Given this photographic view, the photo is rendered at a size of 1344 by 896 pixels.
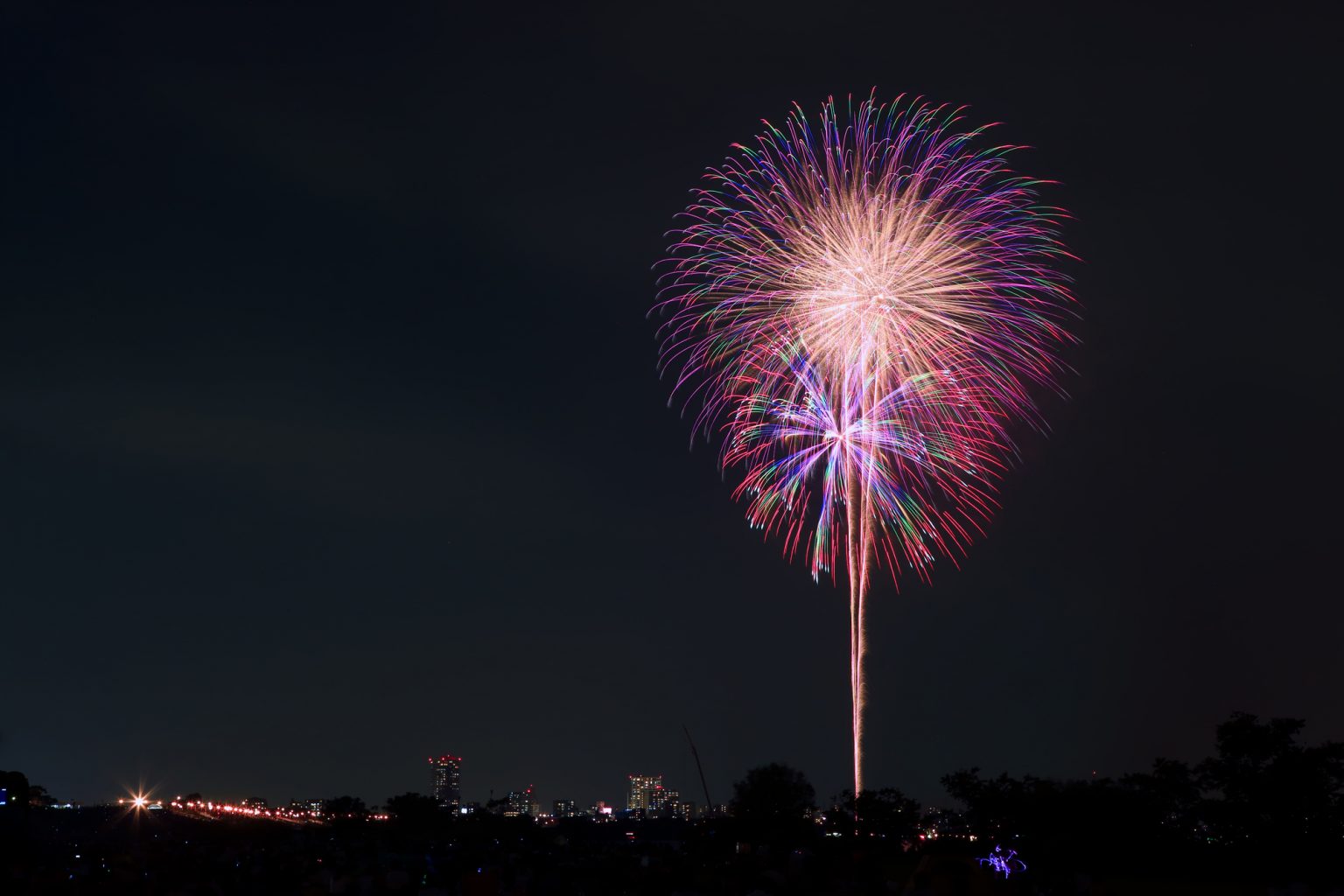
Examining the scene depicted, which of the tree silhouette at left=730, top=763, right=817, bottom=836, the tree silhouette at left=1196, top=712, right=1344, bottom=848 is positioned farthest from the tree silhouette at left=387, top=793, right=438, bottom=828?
the tree silhouette at left=1196, top=712, right=1344, bottom=848

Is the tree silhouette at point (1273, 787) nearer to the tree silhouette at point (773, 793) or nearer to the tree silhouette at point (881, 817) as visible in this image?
the tree silhouette at point (881, 817)

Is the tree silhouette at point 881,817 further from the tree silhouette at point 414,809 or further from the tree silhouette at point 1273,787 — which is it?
the tree silhouette at point 414,809

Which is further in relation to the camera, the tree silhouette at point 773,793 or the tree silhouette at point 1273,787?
the tree silhouette at point 773,793

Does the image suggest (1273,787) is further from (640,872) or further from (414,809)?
A: (414,809)

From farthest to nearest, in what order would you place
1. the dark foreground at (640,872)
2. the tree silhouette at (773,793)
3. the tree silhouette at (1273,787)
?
the tree silhouette at (773,793) < the tree silhouette at (1273,787) < the dark foreground at (640,872)

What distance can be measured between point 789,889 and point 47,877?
16.9 metres

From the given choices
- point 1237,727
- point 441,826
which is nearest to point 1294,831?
point 1237,727

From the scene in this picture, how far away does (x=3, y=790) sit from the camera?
1811 inches

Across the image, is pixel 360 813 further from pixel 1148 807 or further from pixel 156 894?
pixel 156 894

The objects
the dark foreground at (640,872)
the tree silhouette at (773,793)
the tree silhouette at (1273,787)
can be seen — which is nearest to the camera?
the dark foreground at (640,872)

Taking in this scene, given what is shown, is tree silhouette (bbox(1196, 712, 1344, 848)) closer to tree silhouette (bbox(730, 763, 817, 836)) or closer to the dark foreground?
the dark foreground

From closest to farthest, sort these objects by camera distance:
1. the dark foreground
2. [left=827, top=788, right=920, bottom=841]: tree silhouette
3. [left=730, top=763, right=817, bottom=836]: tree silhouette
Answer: the dark foreground, [left=827, top=788, right=920, bottom=841]: tree silhouette, [left=730, top=763, right=817, bottom=836]: tree silhouette

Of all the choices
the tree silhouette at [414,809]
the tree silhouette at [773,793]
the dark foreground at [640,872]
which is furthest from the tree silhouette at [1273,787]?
the tree silhouette at [414,809]

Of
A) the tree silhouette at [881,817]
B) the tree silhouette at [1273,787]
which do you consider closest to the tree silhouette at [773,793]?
the tree silhouette at [881,817]
